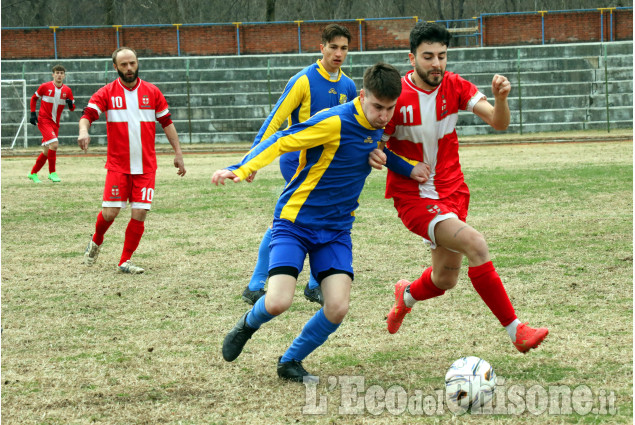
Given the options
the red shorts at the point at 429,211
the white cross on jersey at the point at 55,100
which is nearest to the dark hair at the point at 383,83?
the red shorts at the point at 429,211

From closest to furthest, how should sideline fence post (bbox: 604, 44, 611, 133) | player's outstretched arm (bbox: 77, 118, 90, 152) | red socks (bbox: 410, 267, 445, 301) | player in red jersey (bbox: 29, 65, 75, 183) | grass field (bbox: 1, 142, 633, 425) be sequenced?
grass field (bbox: 1, 142, 633, 425) < red socks (bbox: 410, 267, 445, 301) < player's outstretched arm (bbox: 77, 118, 90, 152) < player in red jersey (bbox: 29, 65, 75, 183) < sideline fence post (bbox: 604, 44, 611, 133)

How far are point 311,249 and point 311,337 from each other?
50 cm

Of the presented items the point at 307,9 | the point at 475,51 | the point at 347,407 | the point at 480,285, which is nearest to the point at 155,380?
the point at 347,407

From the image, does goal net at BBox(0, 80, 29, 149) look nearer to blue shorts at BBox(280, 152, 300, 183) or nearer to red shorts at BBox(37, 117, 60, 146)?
red shorts at BBox(37, 117, 60, 146)

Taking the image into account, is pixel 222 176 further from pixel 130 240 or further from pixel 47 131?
pixel 47 131

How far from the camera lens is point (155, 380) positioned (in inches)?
171

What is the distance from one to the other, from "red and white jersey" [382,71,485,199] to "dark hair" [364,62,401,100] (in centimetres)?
41

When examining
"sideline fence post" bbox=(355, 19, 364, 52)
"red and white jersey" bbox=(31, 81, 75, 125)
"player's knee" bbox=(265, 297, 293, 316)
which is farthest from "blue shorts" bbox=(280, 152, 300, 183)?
"sideline fence post" bbox=(355, 19, 364, 52)

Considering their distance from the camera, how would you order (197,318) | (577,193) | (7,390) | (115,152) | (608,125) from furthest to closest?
(608,125)
(577,193)
(115,152)
(197,318)
(7,390)

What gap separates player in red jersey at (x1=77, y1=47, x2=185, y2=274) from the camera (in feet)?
24.7

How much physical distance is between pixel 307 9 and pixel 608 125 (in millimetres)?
30775

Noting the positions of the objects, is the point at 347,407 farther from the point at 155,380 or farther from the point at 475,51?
the point at 475,51

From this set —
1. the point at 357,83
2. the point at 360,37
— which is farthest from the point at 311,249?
the point at 360,37

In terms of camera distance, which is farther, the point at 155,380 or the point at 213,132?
the point at 213,132
